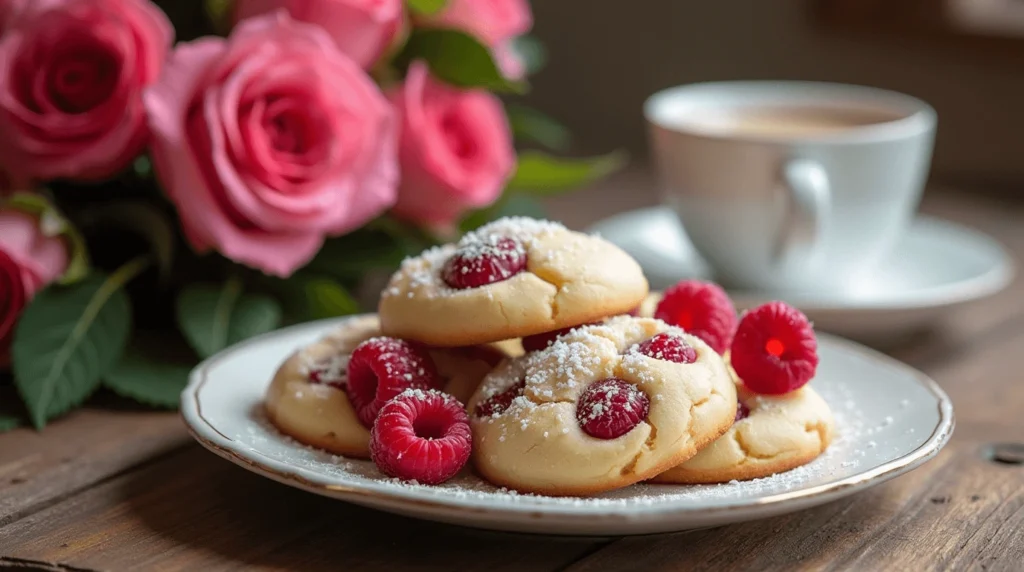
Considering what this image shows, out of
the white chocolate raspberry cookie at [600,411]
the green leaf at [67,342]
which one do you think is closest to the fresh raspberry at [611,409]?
the white chocolate raspberry cookie at [600,411]

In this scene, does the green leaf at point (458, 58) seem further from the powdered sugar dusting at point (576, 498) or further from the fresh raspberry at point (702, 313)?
the powdered sugar dusting at point (576, 498)

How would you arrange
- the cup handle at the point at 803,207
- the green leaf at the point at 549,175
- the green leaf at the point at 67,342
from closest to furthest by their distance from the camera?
the green leaf at the point at 67,342, the cup handle at the point at 803,207, the green leaf at the point at 549,175

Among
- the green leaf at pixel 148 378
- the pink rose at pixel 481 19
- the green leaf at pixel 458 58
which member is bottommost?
the green leaf at pixel 148 378

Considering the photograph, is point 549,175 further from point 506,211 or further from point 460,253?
point 460,253

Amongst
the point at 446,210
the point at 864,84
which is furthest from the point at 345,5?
the point at 864,84

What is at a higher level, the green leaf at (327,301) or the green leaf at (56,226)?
the green leaf at (56,226)

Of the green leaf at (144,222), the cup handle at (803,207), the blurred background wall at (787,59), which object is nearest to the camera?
the green leaf at (144,222)

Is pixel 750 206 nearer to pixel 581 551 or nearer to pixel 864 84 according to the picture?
pixel 581 551

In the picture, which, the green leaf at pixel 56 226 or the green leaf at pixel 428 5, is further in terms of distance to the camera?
the green leaf at pixel 428 5
